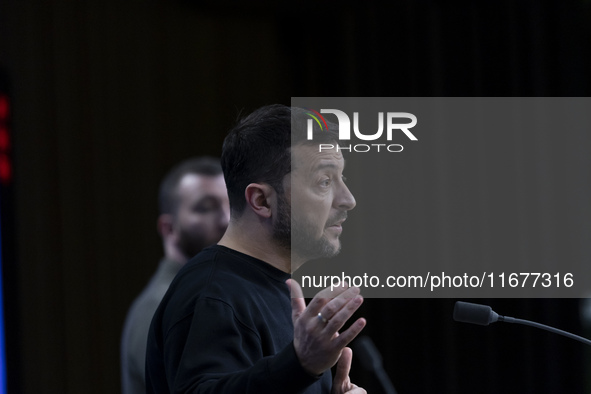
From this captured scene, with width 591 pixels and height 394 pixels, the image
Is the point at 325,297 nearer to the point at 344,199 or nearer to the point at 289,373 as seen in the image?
the point at 289,373

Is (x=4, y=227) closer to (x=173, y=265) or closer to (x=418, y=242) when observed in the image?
(x=173, y=265)

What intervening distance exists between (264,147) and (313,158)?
10 cm

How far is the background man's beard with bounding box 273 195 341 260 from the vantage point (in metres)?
1.42

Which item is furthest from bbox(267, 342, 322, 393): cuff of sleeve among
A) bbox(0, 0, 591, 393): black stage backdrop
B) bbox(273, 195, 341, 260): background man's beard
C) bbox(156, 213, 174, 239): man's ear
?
bbox(0, 0, 591, 393): black stage backdrop

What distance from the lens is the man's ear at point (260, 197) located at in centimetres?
145

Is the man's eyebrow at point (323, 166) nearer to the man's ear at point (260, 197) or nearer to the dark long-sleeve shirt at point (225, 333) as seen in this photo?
the man's ear at point (260, 197)

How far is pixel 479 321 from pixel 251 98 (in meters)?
3.48

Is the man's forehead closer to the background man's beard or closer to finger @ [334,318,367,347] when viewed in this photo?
the background man's beard

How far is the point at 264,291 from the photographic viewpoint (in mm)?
1385

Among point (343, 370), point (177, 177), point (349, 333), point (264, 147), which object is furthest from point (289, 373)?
point (177, 177)

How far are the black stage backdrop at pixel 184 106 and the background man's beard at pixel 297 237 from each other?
7.25 ft

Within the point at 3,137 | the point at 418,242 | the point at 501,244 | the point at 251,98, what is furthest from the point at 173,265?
the point at 251,98
